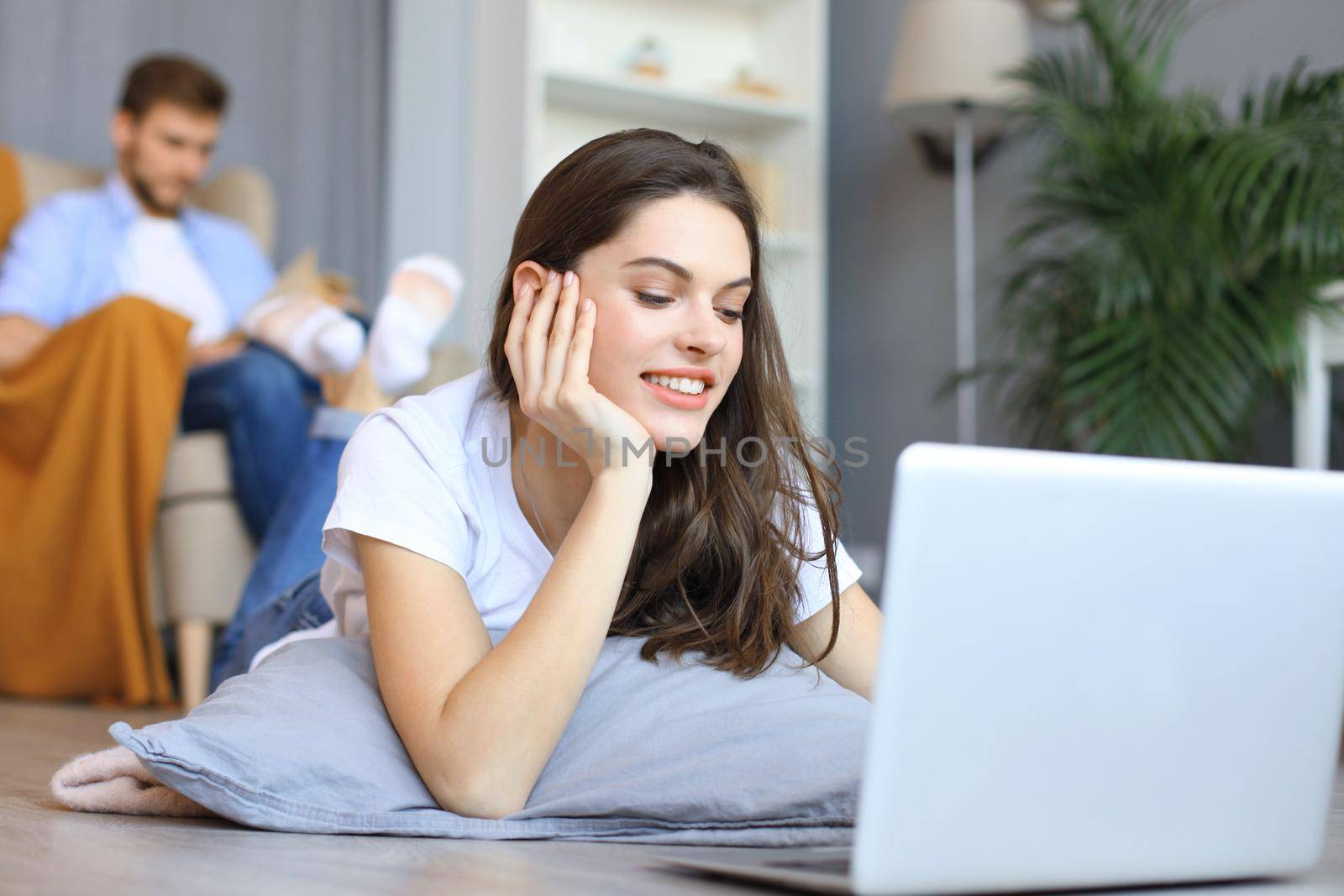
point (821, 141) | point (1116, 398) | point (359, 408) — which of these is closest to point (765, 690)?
point (359, 408)

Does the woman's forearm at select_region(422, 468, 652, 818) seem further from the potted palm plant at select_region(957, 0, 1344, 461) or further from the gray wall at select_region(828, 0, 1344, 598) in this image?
the gray wall at select_region(828, 0, 1344, 598)

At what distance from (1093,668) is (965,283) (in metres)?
2.73

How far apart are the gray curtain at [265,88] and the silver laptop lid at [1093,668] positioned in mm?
3564

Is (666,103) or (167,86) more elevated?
(666,103)

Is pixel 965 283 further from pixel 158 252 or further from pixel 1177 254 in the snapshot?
pixel 158 252

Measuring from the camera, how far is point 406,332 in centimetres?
200

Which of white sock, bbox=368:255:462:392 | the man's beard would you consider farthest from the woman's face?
the man's beard

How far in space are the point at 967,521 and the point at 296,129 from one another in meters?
3.68

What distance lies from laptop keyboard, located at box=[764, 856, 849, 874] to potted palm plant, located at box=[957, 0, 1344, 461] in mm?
1627

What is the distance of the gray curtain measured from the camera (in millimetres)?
3578

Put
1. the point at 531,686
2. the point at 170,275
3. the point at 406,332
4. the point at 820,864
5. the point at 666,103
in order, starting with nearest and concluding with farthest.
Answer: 1. the point at 820,864
2. the point at 531,686
3. the point at 406,332
4. the point at 170,275
5. the point at 666,103

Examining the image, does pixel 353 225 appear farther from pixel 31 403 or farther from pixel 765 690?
pixel 765 690

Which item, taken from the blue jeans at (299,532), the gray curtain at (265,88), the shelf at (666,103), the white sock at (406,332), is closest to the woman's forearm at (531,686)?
the blue jeans at (299,532)

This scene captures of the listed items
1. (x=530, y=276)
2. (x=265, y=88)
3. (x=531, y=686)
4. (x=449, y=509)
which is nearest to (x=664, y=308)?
(x=530, y=276)
